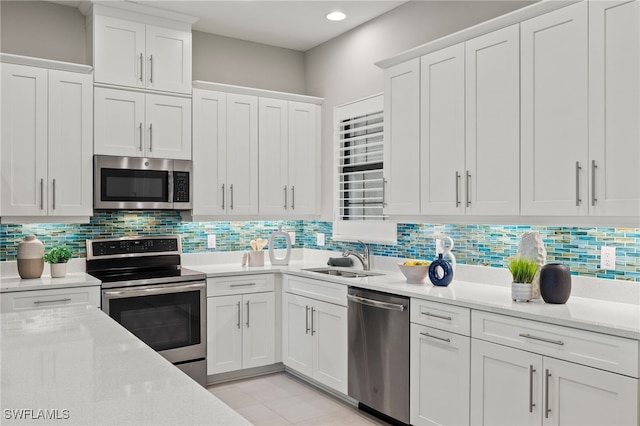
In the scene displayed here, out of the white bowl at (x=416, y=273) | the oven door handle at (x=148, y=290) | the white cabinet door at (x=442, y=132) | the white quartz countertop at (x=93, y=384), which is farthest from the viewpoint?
the oven door handle at (x=148, y=290)

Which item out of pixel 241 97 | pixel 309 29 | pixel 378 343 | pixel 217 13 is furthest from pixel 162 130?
pixel 378 343

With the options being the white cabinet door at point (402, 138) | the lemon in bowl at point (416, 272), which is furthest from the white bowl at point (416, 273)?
the white cabinet door at point (402, 138)

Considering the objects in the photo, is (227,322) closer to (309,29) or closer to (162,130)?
(162,130)

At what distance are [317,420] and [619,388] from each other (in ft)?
6.42

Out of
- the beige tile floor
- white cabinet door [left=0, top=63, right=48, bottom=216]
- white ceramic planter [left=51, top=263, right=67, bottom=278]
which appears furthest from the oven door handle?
the beige tile floor

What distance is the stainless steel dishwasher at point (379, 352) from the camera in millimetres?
3188

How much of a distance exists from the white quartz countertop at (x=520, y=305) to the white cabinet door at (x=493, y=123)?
490mm

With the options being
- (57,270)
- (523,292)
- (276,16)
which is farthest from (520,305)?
(57,270)

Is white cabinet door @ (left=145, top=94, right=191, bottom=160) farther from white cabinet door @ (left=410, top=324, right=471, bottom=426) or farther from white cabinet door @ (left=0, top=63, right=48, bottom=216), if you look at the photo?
white cabinet door @ (left=410, top=324, right=471, bottom=426)

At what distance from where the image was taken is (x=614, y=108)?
2381mm

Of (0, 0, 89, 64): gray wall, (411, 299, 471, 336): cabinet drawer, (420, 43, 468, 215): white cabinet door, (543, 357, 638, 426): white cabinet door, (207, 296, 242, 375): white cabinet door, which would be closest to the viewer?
(543, 357, 638, 426): white cabinet door

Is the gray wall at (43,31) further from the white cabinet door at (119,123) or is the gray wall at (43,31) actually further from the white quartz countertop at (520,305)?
the white quartz countertop at (520,305)

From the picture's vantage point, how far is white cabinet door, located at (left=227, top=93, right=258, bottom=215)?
4430mm

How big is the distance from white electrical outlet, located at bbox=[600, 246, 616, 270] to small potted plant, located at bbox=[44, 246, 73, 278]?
11.4 ft
